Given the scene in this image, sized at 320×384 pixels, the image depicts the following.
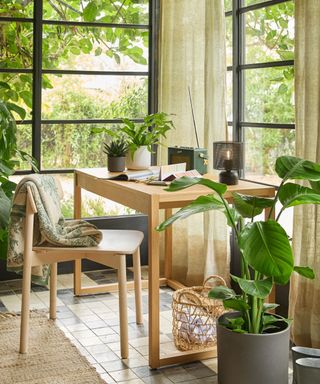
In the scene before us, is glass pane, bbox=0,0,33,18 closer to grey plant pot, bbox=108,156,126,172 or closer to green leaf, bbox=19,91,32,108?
green leaf, bbox=19,91,32,108

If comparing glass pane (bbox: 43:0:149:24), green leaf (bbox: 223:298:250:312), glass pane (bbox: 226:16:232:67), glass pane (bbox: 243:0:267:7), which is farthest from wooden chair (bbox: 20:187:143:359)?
glass pane (bbox: 43:0:149:24)

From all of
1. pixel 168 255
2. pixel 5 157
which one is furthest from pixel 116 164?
pixel 168 255

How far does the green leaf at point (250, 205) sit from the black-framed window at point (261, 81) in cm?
110

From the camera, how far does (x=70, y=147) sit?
493cm

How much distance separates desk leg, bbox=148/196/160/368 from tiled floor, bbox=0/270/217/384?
89 millimetres

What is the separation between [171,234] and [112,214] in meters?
0.64

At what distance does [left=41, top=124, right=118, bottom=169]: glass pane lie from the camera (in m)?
4.84

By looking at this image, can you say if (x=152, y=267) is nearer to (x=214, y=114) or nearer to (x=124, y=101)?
(x=214, y=114)

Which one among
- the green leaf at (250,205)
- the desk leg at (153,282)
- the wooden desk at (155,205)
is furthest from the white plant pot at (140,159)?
the green leaf at (250,205)

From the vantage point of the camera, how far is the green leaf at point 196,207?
2852 mm


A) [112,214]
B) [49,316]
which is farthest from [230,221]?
[112,214]

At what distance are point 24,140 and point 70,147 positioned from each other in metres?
0.34

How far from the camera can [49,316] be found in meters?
3.91

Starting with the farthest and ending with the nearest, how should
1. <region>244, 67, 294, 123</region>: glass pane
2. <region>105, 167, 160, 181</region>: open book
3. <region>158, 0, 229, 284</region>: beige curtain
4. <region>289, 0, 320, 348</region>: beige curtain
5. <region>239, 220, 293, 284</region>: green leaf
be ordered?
<region>158, 0, 229, 284</region>: beige curtain < <region>244, 67, 294, 123</region>: glass pane < <region>105, 167, 160, 181</region>: open book < <region>289, 0, 320, 348</region>: beige curtain < <region>239, 220, 293, 284</region>: green leaf
